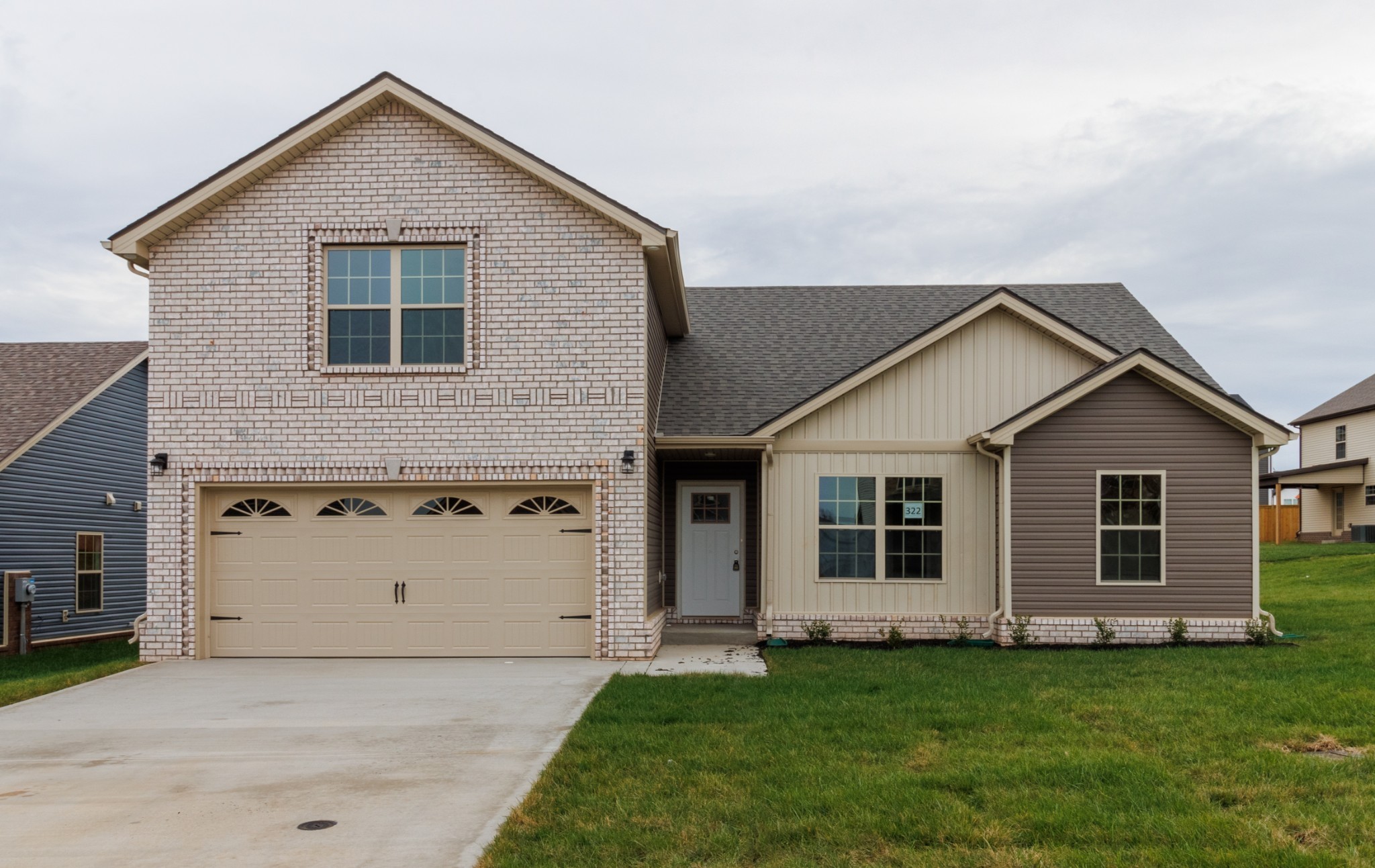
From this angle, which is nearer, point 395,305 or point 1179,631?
point 395,305

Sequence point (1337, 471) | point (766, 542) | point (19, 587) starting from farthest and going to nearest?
point (1337, 471) → point (19, 587) → point (766, 542)

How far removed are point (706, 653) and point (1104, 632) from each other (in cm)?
506

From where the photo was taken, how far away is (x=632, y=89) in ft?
63.1

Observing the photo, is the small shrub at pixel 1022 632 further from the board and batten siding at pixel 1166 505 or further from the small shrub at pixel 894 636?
the small shrub at pixel 894 636

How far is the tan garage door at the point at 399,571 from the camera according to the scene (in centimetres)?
1345

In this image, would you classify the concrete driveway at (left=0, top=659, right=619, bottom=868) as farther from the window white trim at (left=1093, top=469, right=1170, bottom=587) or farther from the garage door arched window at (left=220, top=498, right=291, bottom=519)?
the window white trim at (left=1093, top=469, right=1170, bottom=587)

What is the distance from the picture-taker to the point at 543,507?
44.4 feet

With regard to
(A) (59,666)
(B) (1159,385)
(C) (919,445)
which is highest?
(B) (1159,385)

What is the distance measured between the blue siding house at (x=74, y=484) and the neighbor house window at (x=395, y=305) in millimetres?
6917

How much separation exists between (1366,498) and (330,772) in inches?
1515

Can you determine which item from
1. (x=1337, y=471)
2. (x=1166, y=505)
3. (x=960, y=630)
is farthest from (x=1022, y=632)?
(x=1337, y=471)

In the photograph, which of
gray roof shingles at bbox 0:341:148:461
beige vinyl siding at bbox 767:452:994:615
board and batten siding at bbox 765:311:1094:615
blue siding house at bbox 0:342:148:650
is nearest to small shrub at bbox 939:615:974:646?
beige vinyl siding at bbox 767:452:994:615

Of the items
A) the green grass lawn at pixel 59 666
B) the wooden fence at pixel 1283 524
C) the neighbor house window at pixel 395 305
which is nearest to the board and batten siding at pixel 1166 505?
the neighbor house window at pixel 395 305

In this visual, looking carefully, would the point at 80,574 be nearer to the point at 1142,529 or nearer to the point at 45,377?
the point at 45,377
